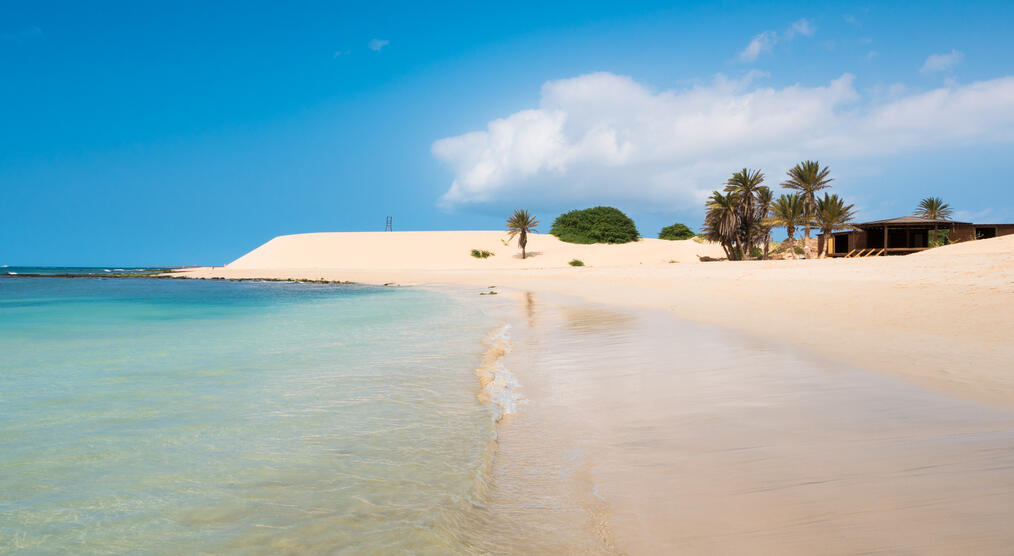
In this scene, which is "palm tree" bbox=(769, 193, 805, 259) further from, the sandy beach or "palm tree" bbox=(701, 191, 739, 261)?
the sandy beach

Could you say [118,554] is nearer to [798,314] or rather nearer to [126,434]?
[126,434]

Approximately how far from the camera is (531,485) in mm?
3584

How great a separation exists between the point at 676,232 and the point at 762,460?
8092 centimetres

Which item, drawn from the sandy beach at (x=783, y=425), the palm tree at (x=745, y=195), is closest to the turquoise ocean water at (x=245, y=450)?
the sandy beach at (x=783, y=425)

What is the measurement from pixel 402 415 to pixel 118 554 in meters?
2.76

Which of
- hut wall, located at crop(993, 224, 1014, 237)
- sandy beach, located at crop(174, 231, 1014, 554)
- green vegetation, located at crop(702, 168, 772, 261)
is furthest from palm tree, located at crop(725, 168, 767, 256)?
sandy beach, located at crop(174, 231, 1014, 554)

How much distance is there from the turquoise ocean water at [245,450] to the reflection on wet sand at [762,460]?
726 millimetres

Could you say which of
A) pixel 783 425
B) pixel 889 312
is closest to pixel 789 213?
pixel 889 312

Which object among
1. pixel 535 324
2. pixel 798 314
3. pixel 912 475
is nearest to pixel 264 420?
pixel 912 475

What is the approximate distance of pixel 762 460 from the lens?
3680mm

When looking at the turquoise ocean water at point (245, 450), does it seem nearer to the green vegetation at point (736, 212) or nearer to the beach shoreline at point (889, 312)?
the beach shoreline at point (889, 312)

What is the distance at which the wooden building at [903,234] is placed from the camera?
3797 centimetres

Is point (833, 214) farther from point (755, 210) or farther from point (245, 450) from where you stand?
point (245, 450)

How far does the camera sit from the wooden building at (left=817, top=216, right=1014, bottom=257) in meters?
38.0
